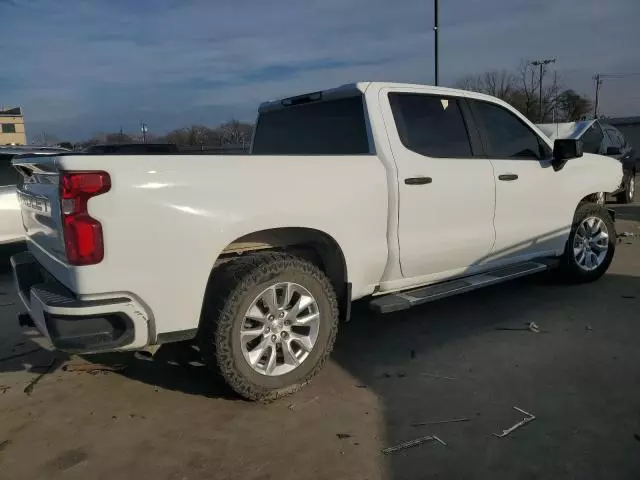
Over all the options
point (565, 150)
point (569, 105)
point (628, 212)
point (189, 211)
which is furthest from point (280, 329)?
point (569, 105)

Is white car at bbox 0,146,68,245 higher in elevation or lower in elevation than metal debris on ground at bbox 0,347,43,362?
higher

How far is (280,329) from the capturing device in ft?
11.8

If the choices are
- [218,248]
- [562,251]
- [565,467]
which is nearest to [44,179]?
[218,248]

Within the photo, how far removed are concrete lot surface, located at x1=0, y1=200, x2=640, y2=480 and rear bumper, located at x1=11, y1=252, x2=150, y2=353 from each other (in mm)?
587

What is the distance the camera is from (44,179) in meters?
3.27

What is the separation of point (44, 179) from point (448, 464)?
269cm

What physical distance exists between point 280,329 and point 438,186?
5.41 feet

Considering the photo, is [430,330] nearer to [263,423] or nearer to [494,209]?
[494,209]

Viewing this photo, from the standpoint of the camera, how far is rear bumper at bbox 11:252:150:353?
297 cm

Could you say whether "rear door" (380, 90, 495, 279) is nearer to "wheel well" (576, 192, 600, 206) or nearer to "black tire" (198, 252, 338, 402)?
"black tire" (198, 252, 338, 402)

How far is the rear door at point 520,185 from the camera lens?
4.93 metres

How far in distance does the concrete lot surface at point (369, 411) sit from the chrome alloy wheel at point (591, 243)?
1.02 meters

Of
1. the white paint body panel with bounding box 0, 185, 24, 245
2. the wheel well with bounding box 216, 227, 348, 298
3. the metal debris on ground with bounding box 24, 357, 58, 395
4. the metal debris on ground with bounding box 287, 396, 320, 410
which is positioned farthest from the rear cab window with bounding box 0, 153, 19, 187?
the metal debris on ground with bounding box 287, 396, 320, 410

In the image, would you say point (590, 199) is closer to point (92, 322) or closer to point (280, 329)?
point (280, 329)
